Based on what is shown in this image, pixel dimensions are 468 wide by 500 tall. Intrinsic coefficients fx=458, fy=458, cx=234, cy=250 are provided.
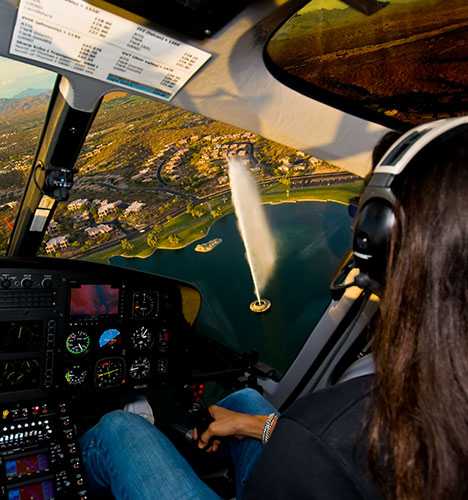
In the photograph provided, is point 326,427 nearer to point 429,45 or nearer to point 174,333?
point 429,45

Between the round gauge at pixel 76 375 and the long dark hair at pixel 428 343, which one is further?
the round gauge at pixel 76 375

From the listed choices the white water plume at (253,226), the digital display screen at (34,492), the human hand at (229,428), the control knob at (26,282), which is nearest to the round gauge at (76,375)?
the control knob at (26,282)

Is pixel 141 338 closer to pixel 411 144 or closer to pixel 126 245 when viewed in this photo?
pixel 126 245

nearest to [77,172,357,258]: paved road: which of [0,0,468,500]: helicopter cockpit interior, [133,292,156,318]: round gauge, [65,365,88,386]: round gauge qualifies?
[0,0,468,500]: helicopter cockpit interior

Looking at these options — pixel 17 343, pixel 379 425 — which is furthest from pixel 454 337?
pixel 17 343

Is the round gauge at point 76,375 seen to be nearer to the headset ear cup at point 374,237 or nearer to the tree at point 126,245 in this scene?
the tree at point 126,245

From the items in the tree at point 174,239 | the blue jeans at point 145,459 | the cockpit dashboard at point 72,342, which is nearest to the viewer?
the blue jeans at point 145,459

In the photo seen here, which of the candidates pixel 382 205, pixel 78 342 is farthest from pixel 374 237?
pixel 78 342
